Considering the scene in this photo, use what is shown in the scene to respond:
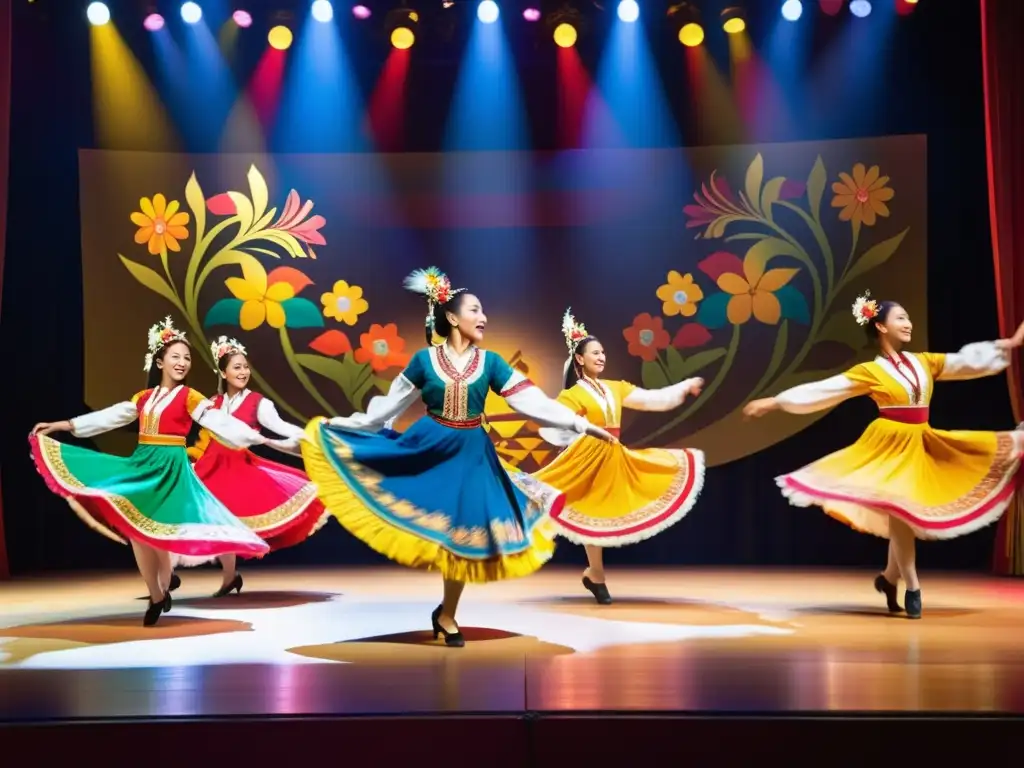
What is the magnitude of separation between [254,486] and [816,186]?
3.41 metres

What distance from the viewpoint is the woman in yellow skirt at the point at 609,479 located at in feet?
15.6

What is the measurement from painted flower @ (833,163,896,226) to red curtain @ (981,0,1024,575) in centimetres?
54

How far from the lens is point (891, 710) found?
8.40 feet

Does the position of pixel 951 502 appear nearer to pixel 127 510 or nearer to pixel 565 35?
pixel 127 510

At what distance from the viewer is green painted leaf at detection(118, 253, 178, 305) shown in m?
6.41

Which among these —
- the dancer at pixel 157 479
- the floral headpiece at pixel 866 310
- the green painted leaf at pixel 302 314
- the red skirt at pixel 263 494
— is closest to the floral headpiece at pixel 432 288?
the dancer at pixel 157 479

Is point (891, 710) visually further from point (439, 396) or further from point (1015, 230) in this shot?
point (1015, 230)

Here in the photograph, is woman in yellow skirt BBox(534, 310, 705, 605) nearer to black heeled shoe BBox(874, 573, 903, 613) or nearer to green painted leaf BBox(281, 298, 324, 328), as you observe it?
black heeled shoe BBox(874, 573, 903, 613)

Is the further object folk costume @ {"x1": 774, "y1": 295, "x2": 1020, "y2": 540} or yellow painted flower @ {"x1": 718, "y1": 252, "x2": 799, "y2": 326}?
yellow painted flower @ {"x1": 718, "y1": 252, "x2": 799, "y2": 326}

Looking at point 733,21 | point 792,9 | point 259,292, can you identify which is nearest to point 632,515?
point 259,292

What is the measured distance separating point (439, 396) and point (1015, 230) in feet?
12.1

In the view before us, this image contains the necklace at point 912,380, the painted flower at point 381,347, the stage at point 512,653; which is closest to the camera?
the stage at point 512,653

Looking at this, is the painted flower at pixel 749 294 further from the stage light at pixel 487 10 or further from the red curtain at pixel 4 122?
the red curtain at pixel 4 122

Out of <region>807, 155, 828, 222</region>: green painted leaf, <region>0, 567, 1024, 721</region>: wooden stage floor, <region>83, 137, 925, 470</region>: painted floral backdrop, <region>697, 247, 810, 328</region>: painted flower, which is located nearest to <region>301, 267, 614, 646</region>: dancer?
<region>0, 567, 1024, 721</region>: wooden stage floor
